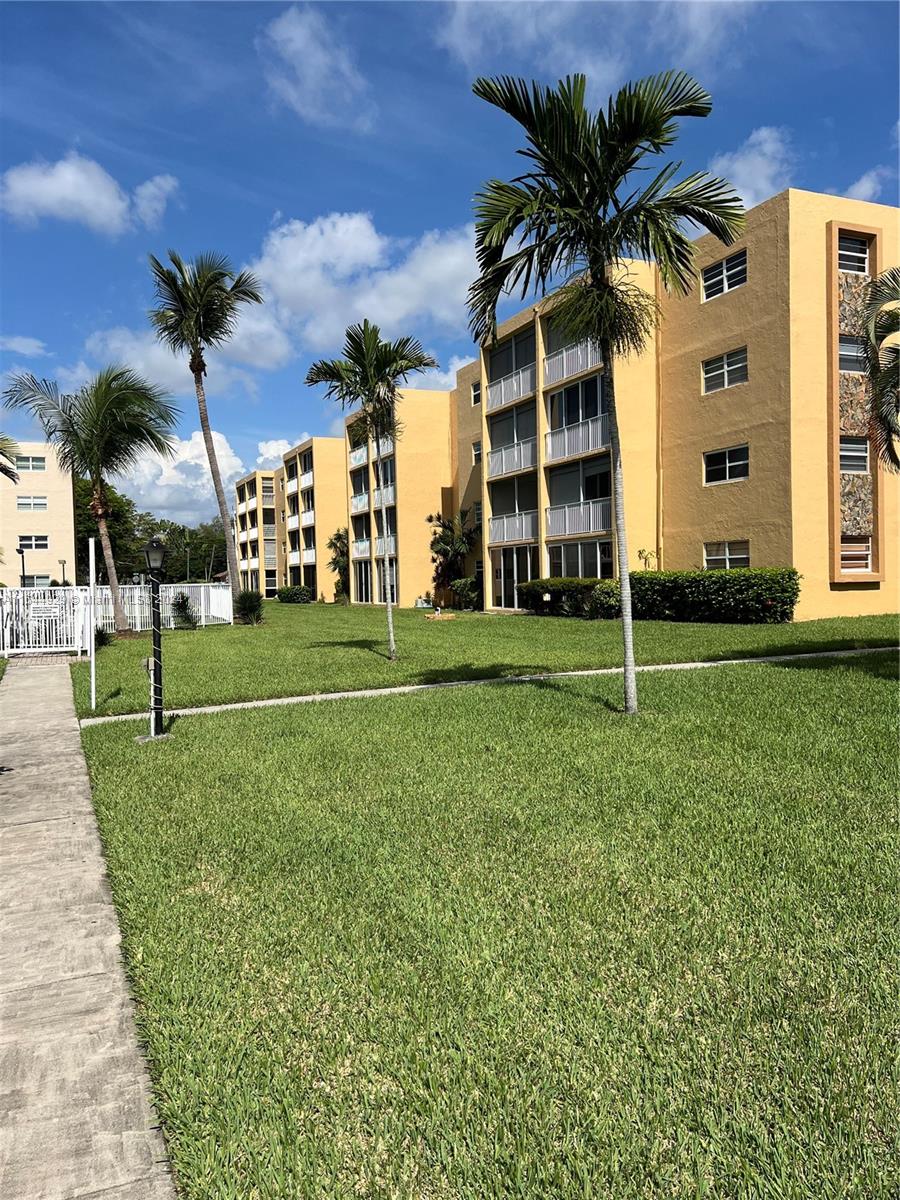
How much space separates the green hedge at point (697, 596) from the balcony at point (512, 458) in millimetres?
5338

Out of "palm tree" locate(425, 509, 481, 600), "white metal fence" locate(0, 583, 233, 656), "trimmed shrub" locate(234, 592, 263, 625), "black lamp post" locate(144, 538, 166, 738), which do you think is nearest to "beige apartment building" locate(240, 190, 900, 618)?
"palm tree" locate(425, 509, 481, 600)

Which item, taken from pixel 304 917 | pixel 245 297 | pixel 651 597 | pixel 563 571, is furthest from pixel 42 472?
pixel 304 917

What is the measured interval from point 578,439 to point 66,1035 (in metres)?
24.7

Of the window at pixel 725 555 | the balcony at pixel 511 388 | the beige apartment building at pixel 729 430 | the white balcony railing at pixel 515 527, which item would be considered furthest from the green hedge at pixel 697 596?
the balcony at pixel 511 388

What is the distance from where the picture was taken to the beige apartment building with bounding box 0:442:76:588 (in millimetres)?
52156

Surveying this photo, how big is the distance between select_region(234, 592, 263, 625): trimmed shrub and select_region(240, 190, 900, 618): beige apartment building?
7.28 meters

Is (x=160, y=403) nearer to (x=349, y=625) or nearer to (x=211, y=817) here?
(x=349, y=625)

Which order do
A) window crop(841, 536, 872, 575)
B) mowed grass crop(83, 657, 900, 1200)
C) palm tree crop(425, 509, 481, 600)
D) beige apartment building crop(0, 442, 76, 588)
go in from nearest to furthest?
1. mowed grass crop(83, 657, 900, 1200)
2. window crop(841, 536, 872, 575)
3. palm tree crop(425, 509, 481, 600)
4. beige apartment building crop(0, 442, 76, 588)

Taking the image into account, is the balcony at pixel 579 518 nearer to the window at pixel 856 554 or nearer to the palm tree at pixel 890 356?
the window at pixel 856 554

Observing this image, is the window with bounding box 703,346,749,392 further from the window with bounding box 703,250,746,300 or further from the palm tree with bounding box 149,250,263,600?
the palm tree with bounding box 149,250,263,600

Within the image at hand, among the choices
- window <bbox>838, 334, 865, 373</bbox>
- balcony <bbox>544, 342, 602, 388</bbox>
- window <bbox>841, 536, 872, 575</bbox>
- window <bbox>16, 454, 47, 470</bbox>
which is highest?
window <bbox>16, 454, 47, 470</bbox>

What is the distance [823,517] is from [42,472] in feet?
167

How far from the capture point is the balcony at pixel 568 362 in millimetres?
25328

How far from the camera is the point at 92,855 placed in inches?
198
